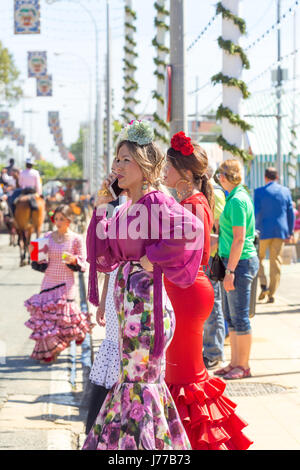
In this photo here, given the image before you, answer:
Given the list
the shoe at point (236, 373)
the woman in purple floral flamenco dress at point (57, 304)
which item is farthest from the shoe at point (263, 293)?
the shoe at point (236, 373)

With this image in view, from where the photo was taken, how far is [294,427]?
5.95 m

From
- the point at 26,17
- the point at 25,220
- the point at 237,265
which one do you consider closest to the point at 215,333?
the point at 237,265

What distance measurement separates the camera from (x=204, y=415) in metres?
4.66

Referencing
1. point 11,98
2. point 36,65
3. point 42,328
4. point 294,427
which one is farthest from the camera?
point 11,98

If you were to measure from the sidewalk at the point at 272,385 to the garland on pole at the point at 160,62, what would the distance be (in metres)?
6.00

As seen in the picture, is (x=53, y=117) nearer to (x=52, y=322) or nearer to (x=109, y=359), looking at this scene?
(x=52, y=322)

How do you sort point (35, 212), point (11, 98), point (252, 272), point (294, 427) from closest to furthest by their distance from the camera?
point (294, 427)
point (252, 272)
point (35, 212)
point (11, 98)

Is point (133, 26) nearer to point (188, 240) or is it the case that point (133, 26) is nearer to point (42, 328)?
point (42, 328)

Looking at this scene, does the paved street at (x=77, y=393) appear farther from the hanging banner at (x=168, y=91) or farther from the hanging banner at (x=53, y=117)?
the hanging banner at (x=53, y=117)

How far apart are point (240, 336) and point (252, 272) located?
23.3 inches

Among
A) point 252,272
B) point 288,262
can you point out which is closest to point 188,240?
point 252,272

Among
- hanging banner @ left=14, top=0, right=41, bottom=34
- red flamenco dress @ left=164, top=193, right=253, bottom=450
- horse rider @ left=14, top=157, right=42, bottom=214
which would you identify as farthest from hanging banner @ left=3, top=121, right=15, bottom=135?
red flamenco dress @ left=164, top=193, right=253, bottom=450

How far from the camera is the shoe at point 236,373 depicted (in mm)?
7516

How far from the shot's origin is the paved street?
6020 millimetres
